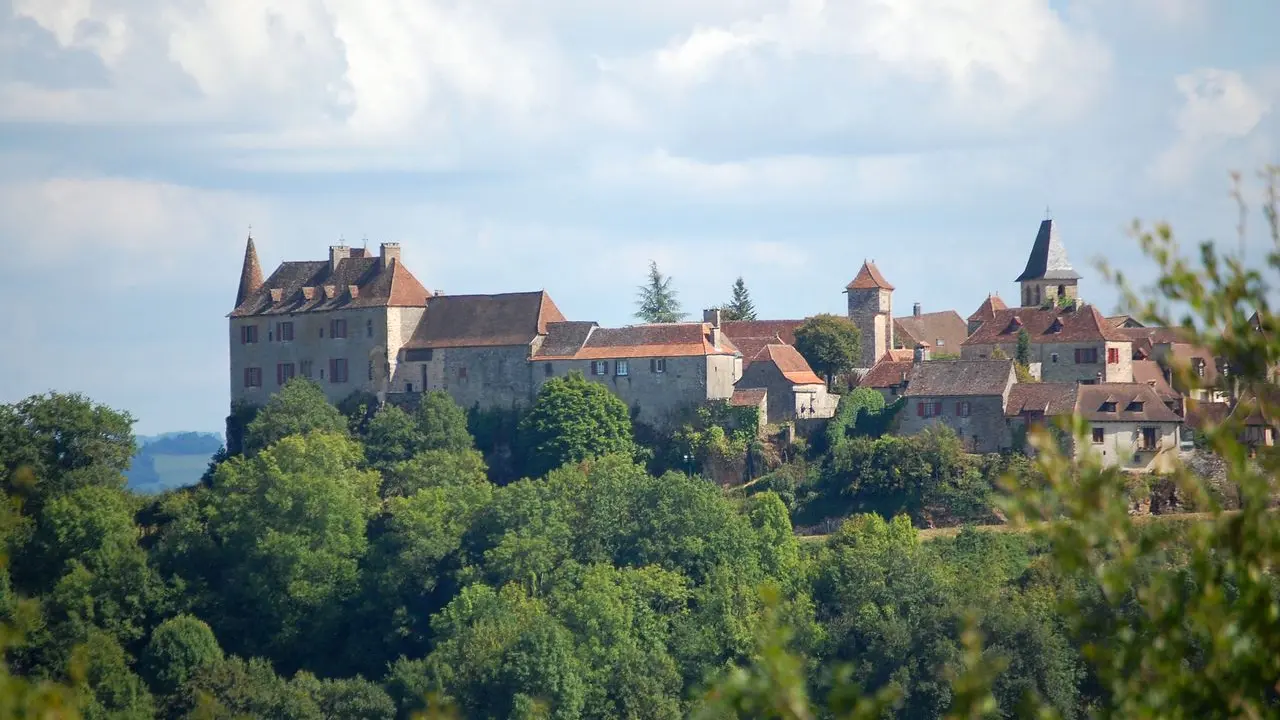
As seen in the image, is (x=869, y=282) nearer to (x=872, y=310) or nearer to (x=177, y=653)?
(x=872, y=310)

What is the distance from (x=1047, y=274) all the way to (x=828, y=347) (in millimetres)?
13497

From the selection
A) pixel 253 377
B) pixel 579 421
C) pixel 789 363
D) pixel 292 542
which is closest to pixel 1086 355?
pixel 789 363

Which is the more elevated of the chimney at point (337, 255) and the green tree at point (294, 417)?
the chimney at point (337, 255)

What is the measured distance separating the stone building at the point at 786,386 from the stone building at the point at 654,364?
893 mm

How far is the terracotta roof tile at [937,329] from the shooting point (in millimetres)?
77375

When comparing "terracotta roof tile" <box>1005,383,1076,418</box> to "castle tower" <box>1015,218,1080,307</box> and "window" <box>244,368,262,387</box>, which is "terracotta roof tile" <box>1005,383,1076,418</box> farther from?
"window" <box>244,368,262,387</box>

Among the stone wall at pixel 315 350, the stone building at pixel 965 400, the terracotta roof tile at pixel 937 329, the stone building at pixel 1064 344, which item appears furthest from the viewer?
the terracotta roof tile at pixel 937 329

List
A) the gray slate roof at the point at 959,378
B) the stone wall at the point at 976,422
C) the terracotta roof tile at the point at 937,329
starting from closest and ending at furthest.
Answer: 1. the stone wall at the point at 976,422
2. the gray slate roof at the point at 959,378
3. the terracotta roof tile at the point at 937,329

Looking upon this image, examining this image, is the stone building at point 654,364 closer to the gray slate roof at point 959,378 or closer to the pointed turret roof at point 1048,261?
the gray slate roof at point 959,378

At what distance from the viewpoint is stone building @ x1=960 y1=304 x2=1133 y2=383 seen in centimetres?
6238

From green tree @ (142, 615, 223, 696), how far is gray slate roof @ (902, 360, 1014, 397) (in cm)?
2205

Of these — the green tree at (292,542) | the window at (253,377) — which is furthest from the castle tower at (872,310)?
the window at (253,377)

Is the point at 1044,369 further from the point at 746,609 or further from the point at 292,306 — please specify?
the point at 292,306

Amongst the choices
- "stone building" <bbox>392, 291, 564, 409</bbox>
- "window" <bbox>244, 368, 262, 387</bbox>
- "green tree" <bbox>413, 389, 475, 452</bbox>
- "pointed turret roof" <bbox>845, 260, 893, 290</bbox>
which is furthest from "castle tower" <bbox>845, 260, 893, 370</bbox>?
"window" <bbox>244, 368, 262, 387</bbox>
